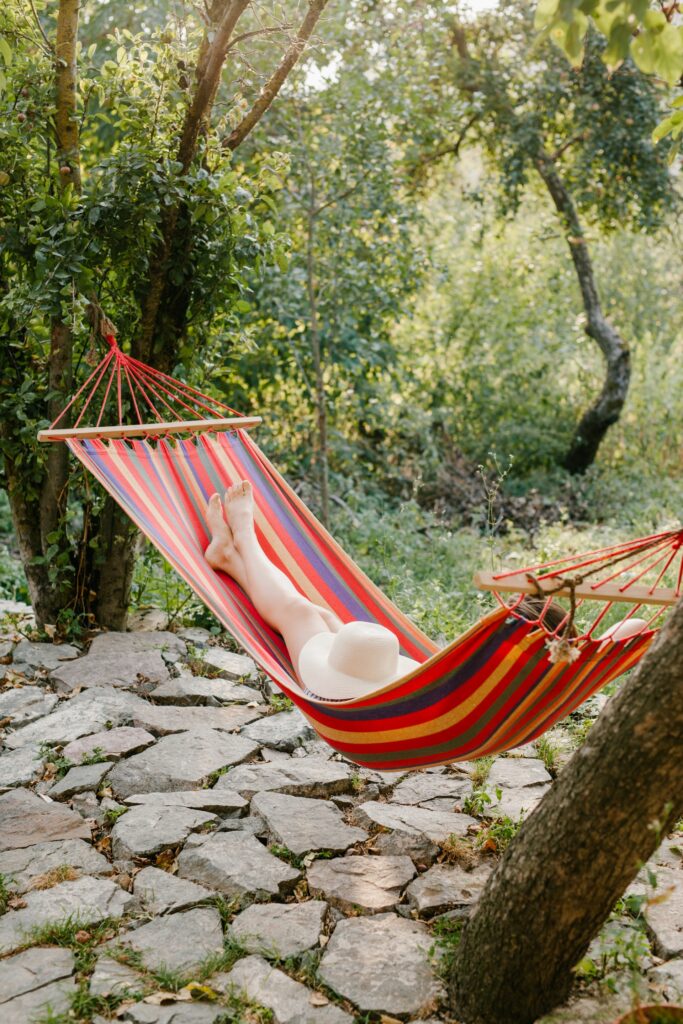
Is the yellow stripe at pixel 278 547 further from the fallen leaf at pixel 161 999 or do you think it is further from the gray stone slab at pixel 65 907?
the fallen leaf at pixel 161 999

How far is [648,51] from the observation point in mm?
1339

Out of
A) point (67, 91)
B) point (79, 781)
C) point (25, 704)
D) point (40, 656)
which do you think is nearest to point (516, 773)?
point (79, 781)

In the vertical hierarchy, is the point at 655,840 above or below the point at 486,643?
below

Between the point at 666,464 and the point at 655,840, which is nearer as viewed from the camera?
the point at 655,840

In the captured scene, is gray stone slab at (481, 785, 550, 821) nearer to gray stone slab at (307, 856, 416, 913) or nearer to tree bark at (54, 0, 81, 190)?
gray stone slab at (307, 856, 416, 913)

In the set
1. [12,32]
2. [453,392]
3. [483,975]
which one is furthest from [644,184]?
[483,975]

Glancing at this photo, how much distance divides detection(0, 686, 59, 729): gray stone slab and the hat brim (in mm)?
953

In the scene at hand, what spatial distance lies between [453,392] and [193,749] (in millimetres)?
4566

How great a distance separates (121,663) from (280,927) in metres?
1.42

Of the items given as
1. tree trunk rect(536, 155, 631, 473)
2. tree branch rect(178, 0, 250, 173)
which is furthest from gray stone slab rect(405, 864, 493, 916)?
tree trunk rect(536, 155, 631, 473)

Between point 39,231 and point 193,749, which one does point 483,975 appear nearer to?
point 193,749

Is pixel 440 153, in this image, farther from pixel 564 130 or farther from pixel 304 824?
pixel 304 824

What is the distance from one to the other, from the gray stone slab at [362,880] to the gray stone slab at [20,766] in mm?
789

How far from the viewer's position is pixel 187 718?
8.95 ft
